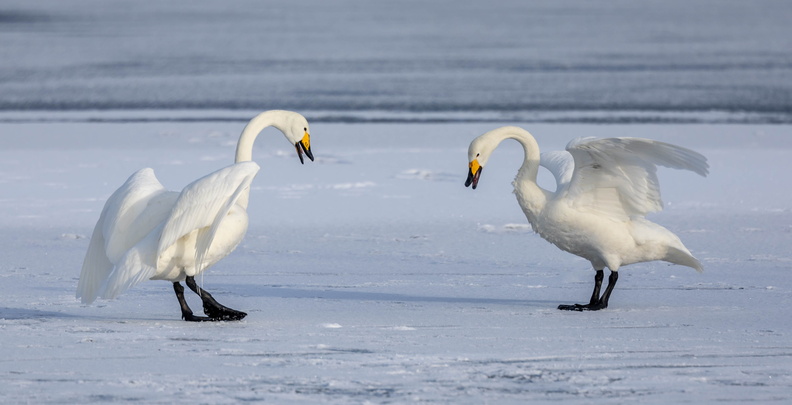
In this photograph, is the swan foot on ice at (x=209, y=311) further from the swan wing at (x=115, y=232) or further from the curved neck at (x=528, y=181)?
the curved neck at (x=528, y=181)

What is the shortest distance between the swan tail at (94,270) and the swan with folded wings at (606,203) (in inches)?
70.7

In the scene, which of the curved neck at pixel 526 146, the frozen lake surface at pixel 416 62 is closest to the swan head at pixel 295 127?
the curved neck at pixel 526 146

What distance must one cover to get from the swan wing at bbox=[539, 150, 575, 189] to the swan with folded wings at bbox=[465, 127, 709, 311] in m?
0.36

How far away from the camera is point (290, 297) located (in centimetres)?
583

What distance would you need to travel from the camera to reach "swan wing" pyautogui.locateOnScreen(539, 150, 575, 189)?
6.27 metres

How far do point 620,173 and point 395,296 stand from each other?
48.3 inches

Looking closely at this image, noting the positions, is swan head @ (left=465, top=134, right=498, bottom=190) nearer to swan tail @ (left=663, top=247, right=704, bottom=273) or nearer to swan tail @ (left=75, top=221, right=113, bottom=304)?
swan tail @ (left=663, top=247, right=704, bottom=273)

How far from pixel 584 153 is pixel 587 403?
2.09m

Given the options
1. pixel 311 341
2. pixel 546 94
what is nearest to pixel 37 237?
pixel 311 341

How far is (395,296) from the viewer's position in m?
5.84

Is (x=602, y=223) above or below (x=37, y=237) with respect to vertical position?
above

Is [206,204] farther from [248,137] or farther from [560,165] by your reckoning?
[560,165]

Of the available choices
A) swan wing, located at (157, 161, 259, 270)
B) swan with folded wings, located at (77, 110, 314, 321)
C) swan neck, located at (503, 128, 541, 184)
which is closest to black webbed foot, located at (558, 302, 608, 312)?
swan neck, located at (503, 128, 541, 184)

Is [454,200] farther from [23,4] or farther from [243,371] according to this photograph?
[23,4]
